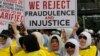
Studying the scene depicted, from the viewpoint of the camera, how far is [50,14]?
9.01 meters

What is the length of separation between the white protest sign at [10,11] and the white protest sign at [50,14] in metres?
0.67

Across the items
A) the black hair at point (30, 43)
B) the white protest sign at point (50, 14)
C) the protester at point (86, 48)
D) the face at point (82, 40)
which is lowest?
the protester at point (86, 48)

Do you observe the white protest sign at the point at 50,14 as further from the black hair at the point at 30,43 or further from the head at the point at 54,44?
the black hair at the point at 30,43

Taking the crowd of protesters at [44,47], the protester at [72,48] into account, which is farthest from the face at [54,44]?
the protester at [72,48]

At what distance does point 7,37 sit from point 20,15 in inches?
67.6

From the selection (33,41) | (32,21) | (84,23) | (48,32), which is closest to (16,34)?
(32,21)

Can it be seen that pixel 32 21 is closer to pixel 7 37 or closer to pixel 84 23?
pixel 7 37

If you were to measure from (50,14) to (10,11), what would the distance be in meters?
1.06

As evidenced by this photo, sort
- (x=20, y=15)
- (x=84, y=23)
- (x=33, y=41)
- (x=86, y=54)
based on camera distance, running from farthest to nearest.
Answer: (x=84, y=23)
(x=20, y=15)
(x=86, y=54)
(x=33, y=41)

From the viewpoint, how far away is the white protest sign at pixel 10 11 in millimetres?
9619

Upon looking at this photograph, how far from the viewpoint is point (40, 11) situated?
29.8ft

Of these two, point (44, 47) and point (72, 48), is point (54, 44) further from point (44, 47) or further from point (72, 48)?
point (72, 48)

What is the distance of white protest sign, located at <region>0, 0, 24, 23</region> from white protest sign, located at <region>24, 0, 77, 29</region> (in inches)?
26.2

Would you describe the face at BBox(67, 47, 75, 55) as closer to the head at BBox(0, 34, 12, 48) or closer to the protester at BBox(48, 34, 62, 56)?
the protester at BBox(48, 34, 62, 56)
